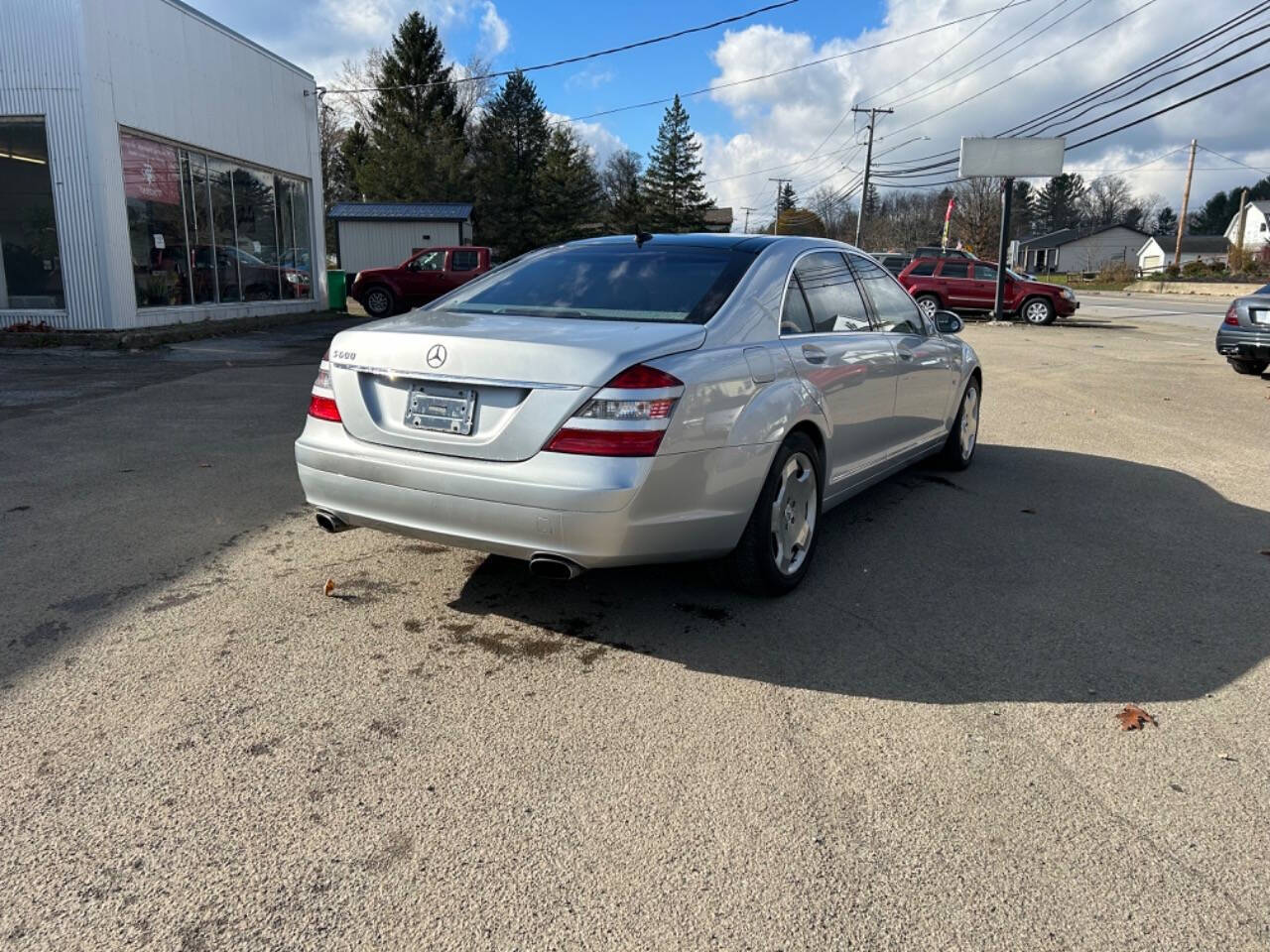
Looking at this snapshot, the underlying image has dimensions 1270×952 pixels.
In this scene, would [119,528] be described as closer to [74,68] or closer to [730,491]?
[730,491]

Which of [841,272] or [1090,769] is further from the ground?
[841,272]

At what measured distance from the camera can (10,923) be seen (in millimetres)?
2123

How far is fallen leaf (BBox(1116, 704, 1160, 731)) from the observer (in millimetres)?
3166

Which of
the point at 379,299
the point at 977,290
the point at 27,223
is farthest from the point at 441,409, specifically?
the point at 977,290

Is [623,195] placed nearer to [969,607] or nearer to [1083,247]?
[1083,247]

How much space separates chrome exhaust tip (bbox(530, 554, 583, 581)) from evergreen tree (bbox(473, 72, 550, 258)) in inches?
1974

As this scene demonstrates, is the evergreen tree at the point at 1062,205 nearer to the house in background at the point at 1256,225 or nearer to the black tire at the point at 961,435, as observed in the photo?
the house in background at the point at 1256,225

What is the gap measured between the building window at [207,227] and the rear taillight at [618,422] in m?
14.5

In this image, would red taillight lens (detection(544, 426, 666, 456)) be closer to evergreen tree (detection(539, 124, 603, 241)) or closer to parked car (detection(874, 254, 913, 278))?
parked car (detection(874, 254, 913, 278))

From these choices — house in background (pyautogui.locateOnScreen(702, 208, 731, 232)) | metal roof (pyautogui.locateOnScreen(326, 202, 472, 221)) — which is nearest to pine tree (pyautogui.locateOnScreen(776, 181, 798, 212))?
house in background (pyautogui.locateOnScreen(702, 208, 731, 232))

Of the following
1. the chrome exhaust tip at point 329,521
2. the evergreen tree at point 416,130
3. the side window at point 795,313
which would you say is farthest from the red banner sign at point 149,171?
the evergreen tree at point 416,130

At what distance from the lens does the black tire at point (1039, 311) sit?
24.7 m

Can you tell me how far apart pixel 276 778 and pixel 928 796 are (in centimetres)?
193

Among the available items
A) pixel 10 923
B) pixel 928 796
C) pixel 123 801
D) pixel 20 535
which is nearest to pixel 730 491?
pixel 928 796
